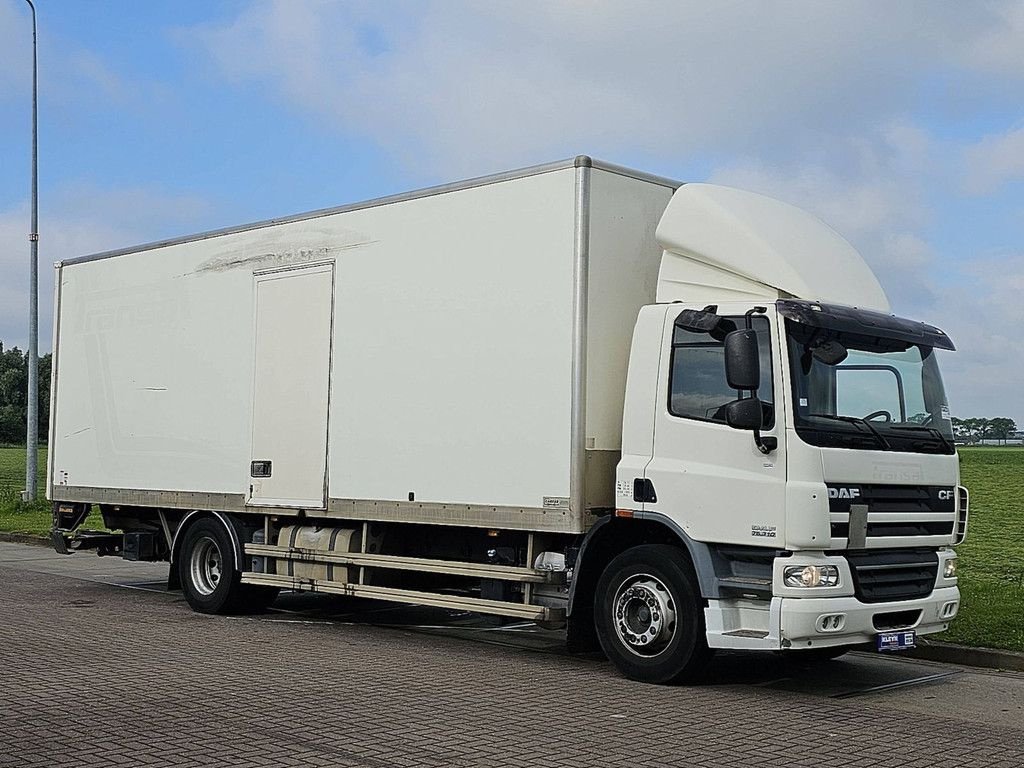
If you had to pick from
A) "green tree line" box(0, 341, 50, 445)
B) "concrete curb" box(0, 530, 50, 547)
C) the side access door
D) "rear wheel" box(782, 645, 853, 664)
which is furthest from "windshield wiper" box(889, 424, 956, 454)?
"green tree line" box(0, 341, 50, 445)

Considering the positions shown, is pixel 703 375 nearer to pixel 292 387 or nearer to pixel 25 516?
pixel 292 387

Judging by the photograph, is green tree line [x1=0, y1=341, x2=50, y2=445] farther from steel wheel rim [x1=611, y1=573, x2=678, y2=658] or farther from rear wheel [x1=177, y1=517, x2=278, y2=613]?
steel wheel rim [x1=611, y1=573, x2=678, y2=658]

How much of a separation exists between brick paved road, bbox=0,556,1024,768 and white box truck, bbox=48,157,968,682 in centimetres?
51

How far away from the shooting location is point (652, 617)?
941 cm

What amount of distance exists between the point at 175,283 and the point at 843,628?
27.0ft

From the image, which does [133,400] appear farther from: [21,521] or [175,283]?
[21,521]

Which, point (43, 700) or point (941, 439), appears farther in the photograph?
point (941, 439)

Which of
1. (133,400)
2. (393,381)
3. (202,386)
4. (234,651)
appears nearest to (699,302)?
(393,381)

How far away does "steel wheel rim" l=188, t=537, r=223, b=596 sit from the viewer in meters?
13.3

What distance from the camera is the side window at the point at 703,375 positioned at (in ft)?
29.8

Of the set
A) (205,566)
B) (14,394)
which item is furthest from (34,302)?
(14,394)

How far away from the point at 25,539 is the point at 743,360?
1718 cm

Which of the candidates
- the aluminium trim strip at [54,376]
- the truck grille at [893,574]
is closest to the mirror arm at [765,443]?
the truck grille at [893,574]

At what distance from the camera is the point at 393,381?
11.4m
